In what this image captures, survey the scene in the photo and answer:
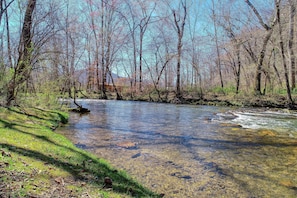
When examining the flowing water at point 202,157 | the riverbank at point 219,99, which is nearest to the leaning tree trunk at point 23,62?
the flowing water at point 202,157

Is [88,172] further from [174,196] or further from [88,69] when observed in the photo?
[88,69]

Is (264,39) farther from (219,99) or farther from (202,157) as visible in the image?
(202,157)

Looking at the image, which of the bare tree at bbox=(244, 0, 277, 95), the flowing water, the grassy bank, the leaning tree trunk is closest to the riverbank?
the bare tree at bbox=(244, 0, 277, 95)

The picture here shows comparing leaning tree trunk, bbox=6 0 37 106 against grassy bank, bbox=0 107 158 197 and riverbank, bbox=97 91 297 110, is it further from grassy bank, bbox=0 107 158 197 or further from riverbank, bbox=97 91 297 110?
riverbank, bbox=97 91 297 110

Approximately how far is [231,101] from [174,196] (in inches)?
601

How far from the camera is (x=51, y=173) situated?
2.50 meters

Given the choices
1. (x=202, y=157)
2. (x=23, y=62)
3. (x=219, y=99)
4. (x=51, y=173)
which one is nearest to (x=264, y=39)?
(x=219, y=99)

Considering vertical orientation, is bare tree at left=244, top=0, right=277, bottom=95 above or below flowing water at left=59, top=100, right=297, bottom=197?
above

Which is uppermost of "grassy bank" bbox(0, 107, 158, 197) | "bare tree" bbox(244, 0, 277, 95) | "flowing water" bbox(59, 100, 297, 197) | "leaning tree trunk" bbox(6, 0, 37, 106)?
"bare tree" bbox(244, 0, 277, 95)

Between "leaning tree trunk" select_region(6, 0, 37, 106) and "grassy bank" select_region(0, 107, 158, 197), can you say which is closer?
"grassy bank" select_region(0, 107, 158, 197)

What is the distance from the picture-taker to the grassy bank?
6.63 ft

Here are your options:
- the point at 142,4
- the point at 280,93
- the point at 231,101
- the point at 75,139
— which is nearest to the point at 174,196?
the point at 75,139

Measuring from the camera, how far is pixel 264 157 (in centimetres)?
453

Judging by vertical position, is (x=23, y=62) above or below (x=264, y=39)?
below
